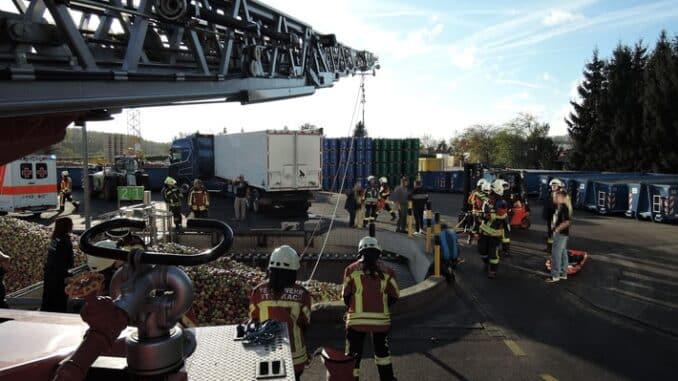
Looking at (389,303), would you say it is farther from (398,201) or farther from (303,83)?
(398,201)

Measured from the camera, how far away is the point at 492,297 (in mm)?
8164

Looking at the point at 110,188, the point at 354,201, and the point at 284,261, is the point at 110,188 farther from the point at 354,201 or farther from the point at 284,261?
the point at 284,261

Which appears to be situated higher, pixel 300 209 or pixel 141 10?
pixel 141 10

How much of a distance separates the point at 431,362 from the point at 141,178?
21.9 meters

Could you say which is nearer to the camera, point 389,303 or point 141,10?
point 141,10

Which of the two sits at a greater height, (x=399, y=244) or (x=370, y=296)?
(x=370, y=296)

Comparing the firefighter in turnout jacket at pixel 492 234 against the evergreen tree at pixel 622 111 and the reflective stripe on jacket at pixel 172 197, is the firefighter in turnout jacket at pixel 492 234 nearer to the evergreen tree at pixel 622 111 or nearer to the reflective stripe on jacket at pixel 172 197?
the reflective stripe on jacket at pixel 172 197

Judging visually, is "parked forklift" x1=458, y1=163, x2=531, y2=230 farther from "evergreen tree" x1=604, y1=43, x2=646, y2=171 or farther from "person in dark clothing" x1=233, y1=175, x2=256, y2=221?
"evergreen tree" x1=604, y1=43, x2=646, y2=171

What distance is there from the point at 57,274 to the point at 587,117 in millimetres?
40527

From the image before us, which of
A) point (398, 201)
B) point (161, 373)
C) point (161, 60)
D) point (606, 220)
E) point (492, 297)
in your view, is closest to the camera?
point (161, 373)

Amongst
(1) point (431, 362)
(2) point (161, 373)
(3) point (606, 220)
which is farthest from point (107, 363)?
(3) point (606, 220)

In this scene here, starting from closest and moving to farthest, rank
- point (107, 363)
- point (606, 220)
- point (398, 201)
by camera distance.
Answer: point (107, 363) → point (398, 201) → point (606, 220)

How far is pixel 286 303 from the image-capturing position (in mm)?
3750

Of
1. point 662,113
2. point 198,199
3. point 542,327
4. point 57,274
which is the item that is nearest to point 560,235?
point 542,327
